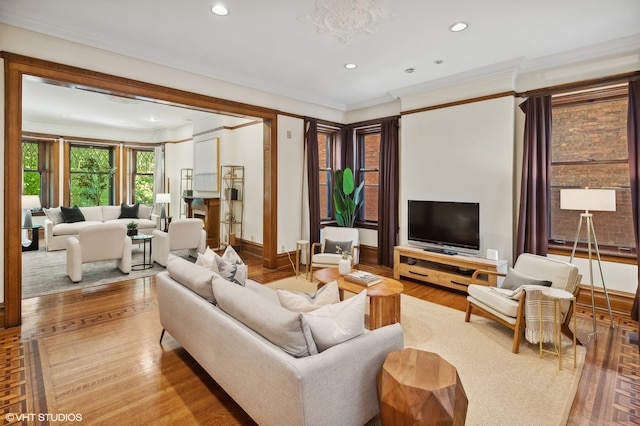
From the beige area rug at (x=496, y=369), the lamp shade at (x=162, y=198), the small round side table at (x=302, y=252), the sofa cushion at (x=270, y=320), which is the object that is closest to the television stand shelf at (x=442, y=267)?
the beige area rug at (x=496, y=369)

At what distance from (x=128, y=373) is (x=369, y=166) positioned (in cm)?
512

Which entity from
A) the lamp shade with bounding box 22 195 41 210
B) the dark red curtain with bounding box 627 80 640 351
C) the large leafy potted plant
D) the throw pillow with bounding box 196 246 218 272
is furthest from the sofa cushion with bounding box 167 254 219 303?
the lamp shade with bounding box 22 195 41 210

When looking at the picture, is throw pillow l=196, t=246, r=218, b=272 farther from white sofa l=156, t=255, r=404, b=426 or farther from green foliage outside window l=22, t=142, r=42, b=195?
green foliage outside window l=22, t=142, r=42, b=195

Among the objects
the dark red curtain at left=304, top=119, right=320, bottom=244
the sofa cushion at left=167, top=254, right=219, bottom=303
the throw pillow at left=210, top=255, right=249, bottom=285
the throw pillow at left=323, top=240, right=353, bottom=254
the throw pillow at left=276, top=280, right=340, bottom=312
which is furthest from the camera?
the dark red curtain at left=304, top=119, right=320, bottom=244

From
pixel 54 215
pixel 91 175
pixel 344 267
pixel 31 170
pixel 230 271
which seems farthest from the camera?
pixel 91 175

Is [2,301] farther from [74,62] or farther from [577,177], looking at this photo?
[577,177]

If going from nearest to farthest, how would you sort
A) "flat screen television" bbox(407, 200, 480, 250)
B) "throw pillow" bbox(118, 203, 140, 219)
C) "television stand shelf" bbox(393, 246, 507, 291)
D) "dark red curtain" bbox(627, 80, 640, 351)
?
"dark red curtain" bbox(627, 80, 640, 351) < "television stand shelf" bbox(393, 246, 507, 291) < "flat screen television" bbox(407, 200, 480, 250) < "throw pillow" bbox(118, 203, 140, 219)

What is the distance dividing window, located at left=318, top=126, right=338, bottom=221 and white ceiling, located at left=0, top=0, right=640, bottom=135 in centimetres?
196

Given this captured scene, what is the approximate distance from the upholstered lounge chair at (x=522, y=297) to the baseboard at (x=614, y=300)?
1220mm

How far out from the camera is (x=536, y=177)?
161 inches

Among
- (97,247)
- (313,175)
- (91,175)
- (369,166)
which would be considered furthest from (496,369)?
(91,175)

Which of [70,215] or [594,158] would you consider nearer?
[594,158]

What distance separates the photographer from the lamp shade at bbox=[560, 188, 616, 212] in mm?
3137

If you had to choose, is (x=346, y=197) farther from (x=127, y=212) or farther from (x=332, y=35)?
(x=127, y=212)
